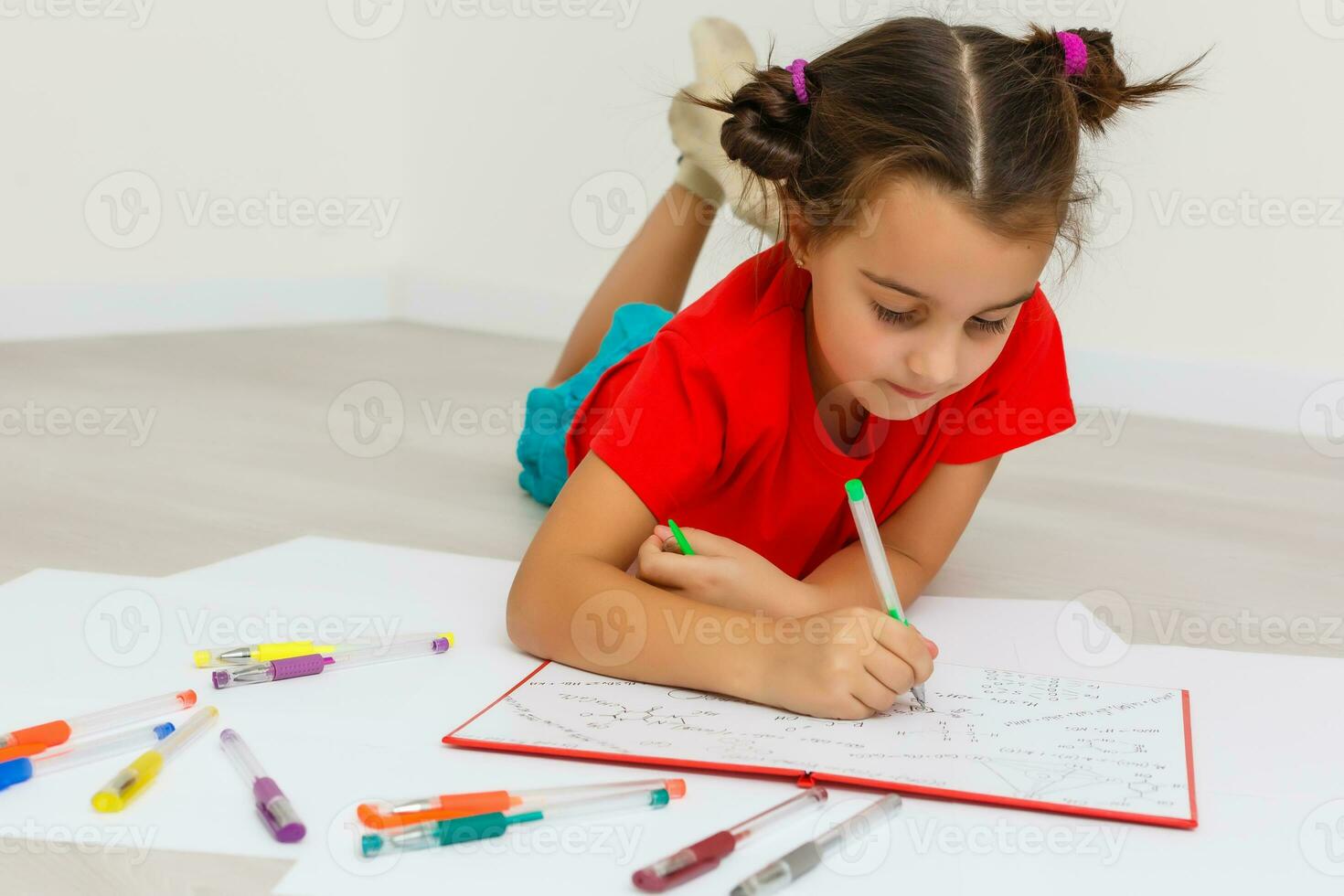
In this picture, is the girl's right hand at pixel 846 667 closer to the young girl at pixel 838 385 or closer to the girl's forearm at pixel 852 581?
the young girl at pixel 838 385

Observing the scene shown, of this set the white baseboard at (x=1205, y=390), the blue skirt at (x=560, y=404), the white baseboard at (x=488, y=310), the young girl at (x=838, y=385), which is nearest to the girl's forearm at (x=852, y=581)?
the young girl at (x=838, y=385)

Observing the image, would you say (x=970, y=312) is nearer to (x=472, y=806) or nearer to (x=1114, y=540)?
(x=472, y=806)

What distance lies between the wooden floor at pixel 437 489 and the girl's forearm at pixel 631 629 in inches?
11.9

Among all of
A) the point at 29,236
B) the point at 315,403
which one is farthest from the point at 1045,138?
the point at 29,236

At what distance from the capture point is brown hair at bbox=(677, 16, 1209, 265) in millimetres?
756

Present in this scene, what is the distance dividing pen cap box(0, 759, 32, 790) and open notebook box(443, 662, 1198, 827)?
208mm

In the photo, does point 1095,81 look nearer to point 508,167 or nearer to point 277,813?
point 277,813

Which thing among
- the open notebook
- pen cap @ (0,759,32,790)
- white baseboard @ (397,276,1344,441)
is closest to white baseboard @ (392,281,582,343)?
white baseboard @ (397,276,1344,441)

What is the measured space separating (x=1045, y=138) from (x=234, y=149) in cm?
178

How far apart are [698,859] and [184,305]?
1884mm

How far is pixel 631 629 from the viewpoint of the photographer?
799mm

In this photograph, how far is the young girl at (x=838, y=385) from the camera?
2.46ft

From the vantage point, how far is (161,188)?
214 centimetres

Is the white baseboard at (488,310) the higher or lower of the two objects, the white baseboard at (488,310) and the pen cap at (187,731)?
the higher
